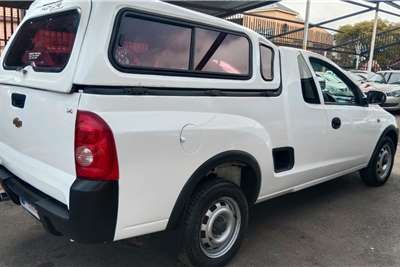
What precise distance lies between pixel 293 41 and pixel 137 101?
2084 cm

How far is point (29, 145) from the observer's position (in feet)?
10.1

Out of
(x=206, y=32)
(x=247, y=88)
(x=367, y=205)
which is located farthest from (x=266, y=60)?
(x=367, y=205)

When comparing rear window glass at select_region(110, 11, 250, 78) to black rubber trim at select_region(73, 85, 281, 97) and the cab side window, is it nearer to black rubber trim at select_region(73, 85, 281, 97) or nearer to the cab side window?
black rubber trim at select_region(73, 85, 281, 97)

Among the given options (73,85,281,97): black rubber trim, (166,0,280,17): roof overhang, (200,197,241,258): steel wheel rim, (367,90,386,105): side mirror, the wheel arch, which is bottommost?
(200,197,241,258): steel wheel rim

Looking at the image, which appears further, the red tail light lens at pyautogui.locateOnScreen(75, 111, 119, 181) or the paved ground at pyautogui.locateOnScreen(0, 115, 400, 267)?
the paved ground at pyautogui.locateOnScreen(0, 115, 400, 267)

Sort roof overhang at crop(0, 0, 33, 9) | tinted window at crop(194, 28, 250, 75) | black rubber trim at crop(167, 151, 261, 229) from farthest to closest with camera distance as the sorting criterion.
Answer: roof overhang at crop(0, 0, 33, 9) < tinted window at crop(194, 28, 250, 75) < black rubber trim at crop(167, 151, 261, 229)

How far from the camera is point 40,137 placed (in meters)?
2.94

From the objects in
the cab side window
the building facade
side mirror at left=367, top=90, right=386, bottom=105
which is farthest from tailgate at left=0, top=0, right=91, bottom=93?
A: the building facade

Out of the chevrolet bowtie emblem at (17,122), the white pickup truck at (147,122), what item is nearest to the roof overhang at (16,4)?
the white pickup truck at (147,122)

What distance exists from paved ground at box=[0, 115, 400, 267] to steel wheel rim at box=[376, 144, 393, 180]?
0.64 metres

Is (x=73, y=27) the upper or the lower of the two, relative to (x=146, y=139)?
upper

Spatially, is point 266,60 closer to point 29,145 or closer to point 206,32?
point 206,32

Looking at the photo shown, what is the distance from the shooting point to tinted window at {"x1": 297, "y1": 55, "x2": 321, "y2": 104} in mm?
4191

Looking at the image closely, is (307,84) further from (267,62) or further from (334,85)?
(334,85)
